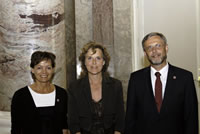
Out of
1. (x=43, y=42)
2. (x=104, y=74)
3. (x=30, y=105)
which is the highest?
(x=43, y=42)

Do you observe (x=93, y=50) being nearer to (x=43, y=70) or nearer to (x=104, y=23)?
(x=43, y=70)

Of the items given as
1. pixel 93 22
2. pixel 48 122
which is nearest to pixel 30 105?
pixel 48 122

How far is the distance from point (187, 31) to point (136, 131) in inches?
109

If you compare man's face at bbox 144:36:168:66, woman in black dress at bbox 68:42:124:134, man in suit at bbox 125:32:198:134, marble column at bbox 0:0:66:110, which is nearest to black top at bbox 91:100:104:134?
woman in black dress at bbox 68:42:124:134

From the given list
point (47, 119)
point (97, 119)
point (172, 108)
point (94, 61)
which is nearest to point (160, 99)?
point (172, 108)

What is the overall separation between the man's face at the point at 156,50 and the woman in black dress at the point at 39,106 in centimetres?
124

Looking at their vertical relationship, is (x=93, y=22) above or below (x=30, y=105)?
above

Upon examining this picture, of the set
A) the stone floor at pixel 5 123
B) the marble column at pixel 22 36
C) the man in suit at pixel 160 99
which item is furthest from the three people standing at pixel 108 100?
the stone floor at pixel 5 123

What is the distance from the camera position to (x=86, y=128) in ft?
11.4

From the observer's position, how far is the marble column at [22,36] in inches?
176

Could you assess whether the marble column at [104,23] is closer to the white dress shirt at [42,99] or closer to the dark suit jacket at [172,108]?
the white dress shirt at [42,99]

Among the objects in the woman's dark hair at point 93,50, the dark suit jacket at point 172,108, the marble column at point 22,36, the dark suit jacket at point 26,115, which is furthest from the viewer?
the marble column at point 22,36

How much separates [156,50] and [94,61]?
0.82 m

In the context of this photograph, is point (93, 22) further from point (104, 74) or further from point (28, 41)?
point (104, 74)
